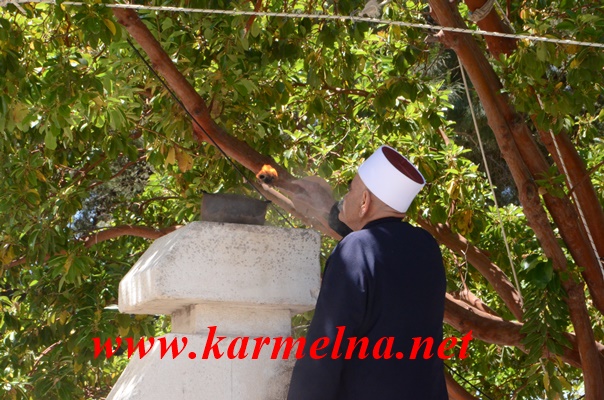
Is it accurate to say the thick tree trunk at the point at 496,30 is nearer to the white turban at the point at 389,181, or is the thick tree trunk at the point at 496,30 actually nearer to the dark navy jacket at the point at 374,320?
the white turban at the point at 389,181

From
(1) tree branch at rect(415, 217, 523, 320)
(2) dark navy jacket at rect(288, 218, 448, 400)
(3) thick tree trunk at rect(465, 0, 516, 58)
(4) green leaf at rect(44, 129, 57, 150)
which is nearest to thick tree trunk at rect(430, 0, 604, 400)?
(3) thick tree trunk at rect(465, 0, 516, 58)

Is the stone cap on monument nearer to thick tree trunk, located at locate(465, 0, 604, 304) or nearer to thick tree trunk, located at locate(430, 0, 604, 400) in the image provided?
thick tree trunk, located at locate(430, 0, 604, 400)

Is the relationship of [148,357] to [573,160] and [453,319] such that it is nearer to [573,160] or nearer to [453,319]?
[453,319]

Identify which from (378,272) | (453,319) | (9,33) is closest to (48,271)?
(9,33)

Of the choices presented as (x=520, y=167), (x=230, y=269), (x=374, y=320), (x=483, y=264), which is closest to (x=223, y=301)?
(x=230, y=269)

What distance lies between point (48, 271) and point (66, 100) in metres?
2.22

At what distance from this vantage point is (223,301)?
2451mm

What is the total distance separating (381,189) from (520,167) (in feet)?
6.71

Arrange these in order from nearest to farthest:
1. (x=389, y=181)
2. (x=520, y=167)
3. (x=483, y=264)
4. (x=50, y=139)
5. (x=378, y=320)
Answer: (x=378, y=320), (x=389, y=181), (x=520, y=167), (x=50, y=139), (x=483, y=264)

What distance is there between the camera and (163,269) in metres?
2.41

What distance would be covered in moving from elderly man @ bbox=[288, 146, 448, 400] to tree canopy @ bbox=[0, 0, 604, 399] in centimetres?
101

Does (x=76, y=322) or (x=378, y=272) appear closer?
(x=378, y=272)

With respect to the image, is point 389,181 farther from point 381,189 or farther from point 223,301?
point 223,301

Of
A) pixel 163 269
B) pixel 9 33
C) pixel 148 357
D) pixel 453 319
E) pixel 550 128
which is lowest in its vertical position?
pixel 453 319
